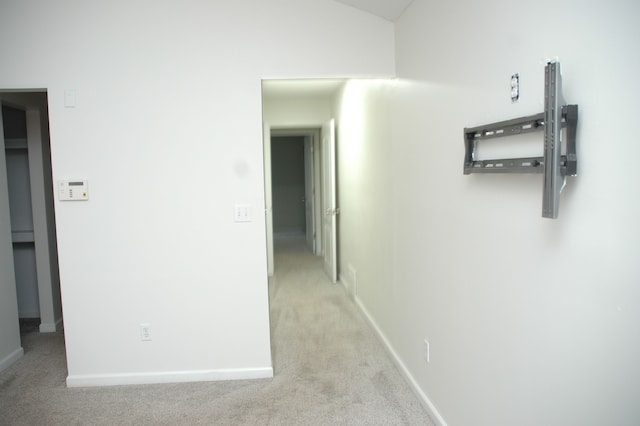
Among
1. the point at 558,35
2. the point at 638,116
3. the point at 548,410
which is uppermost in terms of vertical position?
the point at 558,35

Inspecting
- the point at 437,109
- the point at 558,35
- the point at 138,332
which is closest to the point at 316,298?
the point at 138,332

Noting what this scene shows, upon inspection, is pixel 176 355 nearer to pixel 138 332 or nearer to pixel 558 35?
pixel 138 332

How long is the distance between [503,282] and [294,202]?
8.35 m

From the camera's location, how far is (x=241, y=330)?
3031 millimetres

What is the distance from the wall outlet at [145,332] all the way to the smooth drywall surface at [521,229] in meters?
1.80

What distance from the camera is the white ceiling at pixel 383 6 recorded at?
2648 mm

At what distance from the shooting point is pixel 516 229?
1.54 metres

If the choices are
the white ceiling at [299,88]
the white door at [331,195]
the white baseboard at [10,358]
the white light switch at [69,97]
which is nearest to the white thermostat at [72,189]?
the white light switch at [69,97]

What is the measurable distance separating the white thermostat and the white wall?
2118 millimetres

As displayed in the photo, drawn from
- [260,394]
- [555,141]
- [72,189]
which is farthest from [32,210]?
[555,141]

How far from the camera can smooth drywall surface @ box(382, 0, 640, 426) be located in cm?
108

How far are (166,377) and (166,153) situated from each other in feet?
5.09

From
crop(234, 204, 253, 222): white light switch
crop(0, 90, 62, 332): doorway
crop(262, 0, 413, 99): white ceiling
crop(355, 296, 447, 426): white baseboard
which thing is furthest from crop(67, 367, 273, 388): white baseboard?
crop(262, 0, 413, 99): white ceiling

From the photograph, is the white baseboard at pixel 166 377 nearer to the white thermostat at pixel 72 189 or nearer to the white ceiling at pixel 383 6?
the white thermostat at pixel 72 189
